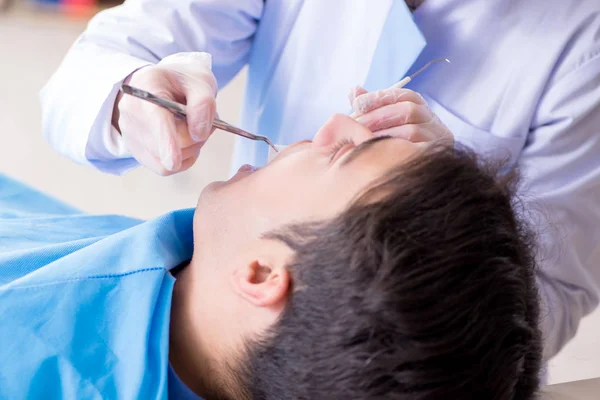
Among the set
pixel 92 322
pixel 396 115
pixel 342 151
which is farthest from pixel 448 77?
pixel 92 322

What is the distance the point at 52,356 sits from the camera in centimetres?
70

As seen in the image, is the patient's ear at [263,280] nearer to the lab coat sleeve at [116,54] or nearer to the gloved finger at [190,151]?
the gloved finger at [190,151]

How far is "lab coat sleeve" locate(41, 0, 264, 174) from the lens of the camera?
2.92 feet

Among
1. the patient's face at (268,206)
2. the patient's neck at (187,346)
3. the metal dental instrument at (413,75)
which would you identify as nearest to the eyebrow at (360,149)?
the patient's face at (268,206)

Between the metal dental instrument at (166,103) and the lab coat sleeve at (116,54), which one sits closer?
the metal dental instrument at (166,103)

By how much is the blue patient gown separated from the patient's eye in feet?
0.81

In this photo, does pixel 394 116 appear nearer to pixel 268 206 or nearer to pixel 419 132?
pixel 419 132

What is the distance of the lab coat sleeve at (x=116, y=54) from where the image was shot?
889 millimetres

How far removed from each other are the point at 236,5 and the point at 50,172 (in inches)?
46.5

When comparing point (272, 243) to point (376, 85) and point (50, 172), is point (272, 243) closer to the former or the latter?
point (376, 85)

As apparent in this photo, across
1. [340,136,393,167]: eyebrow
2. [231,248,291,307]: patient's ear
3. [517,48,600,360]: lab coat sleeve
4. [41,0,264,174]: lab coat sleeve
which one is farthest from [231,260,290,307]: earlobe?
[517,48,600,360]: lab coat sleeve

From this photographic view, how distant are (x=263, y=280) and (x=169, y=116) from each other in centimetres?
23

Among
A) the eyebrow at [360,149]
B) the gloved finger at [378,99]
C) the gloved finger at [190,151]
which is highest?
the gloved finger at [378,99]

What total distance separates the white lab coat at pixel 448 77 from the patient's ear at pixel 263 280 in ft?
0.96
